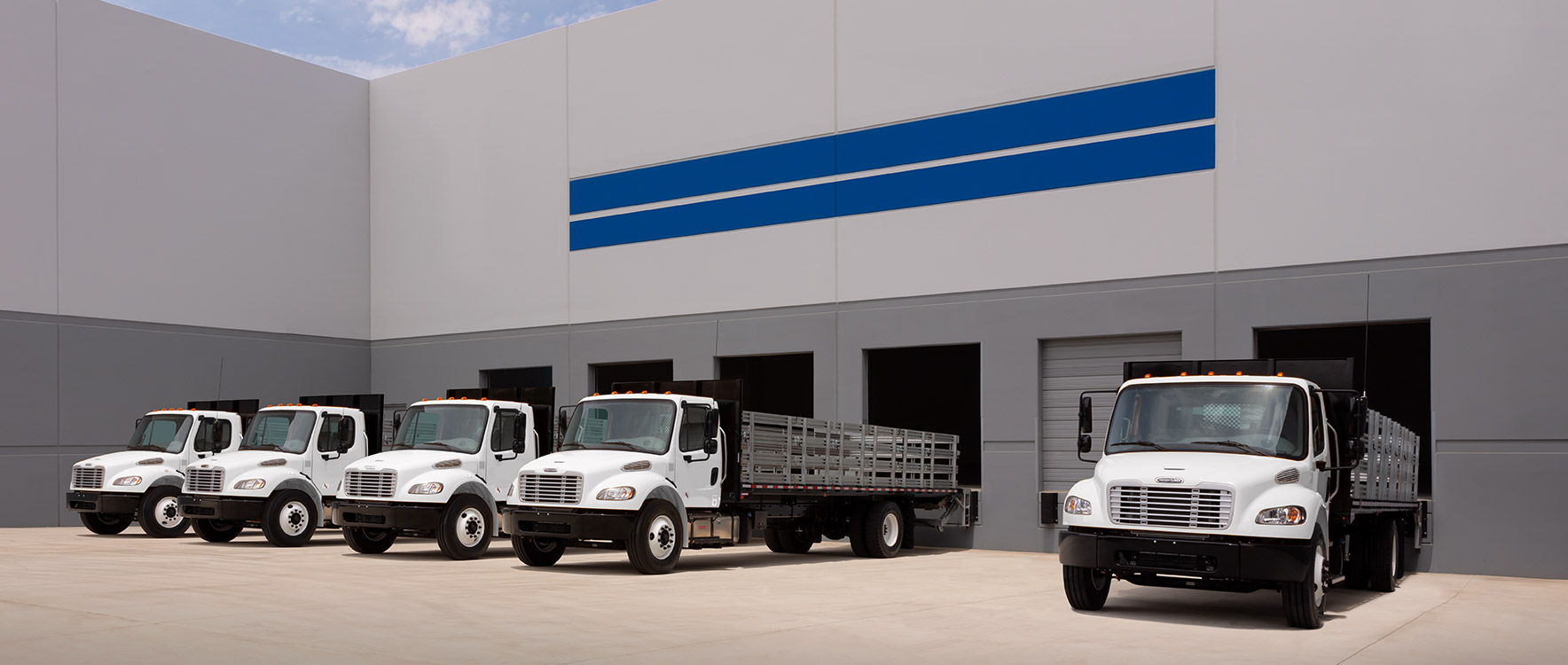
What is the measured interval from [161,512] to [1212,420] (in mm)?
17156

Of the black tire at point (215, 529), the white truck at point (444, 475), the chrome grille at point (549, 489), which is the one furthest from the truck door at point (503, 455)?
the black tire at point (215, 529)

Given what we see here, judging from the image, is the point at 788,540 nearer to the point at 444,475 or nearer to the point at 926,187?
the point at 444,475

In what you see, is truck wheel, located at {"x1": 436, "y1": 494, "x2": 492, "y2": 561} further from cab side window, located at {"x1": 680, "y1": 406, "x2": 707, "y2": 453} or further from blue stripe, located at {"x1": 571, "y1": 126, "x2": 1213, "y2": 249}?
blue stripe, located at {"x1": 571, "y1": 126, "x2": 1213, "y2": 249}

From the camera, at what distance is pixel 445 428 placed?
1806cm

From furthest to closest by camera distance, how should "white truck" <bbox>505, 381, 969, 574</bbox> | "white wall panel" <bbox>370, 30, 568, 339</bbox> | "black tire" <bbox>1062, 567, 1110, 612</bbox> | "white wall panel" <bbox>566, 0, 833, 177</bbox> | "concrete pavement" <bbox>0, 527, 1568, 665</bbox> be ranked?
"white wall panel" <bbox>370, 30, 568, 339</bbox>, "white wall panel" <bbox>566, 0, 833, 177</bbox>, "white truck" <bbox>505, 381, 969, 574</bbox>, "black tire" <bbox>1062, 567, 1110, 612</bbox>, "concrete pavement" <bbox>0, 527, 1568, 665</bbox>

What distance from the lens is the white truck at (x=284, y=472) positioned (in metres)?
18.9

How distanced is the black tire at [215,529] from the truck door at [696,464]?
831cm

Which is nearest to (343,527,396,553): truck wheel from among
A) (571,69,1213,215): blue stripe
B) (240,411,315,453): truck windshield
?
(240,411,315,453): truck windshield

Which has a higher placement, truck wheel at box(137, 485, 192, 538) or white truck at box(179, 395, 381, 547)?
white truck at box(179, 395, 381, 547)

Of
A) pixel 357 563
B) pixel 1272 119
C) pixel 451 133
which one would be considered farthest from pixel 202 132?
pixel 1272 119

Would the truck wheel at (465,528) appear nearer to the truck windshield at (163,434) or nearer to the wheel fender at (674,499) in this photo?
the wheel fender at (674,499)

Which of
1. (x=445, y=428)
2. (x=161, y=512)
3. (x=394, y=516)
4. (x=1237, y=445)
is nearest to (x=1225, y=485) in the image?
(x=1237, y=445)

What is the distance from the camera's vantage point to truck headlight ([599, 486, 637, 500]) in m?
14.8

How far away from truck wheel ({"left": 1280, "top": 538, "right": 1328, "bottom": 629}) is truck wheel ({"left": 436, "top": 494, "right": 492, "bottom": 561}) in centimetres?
1071
